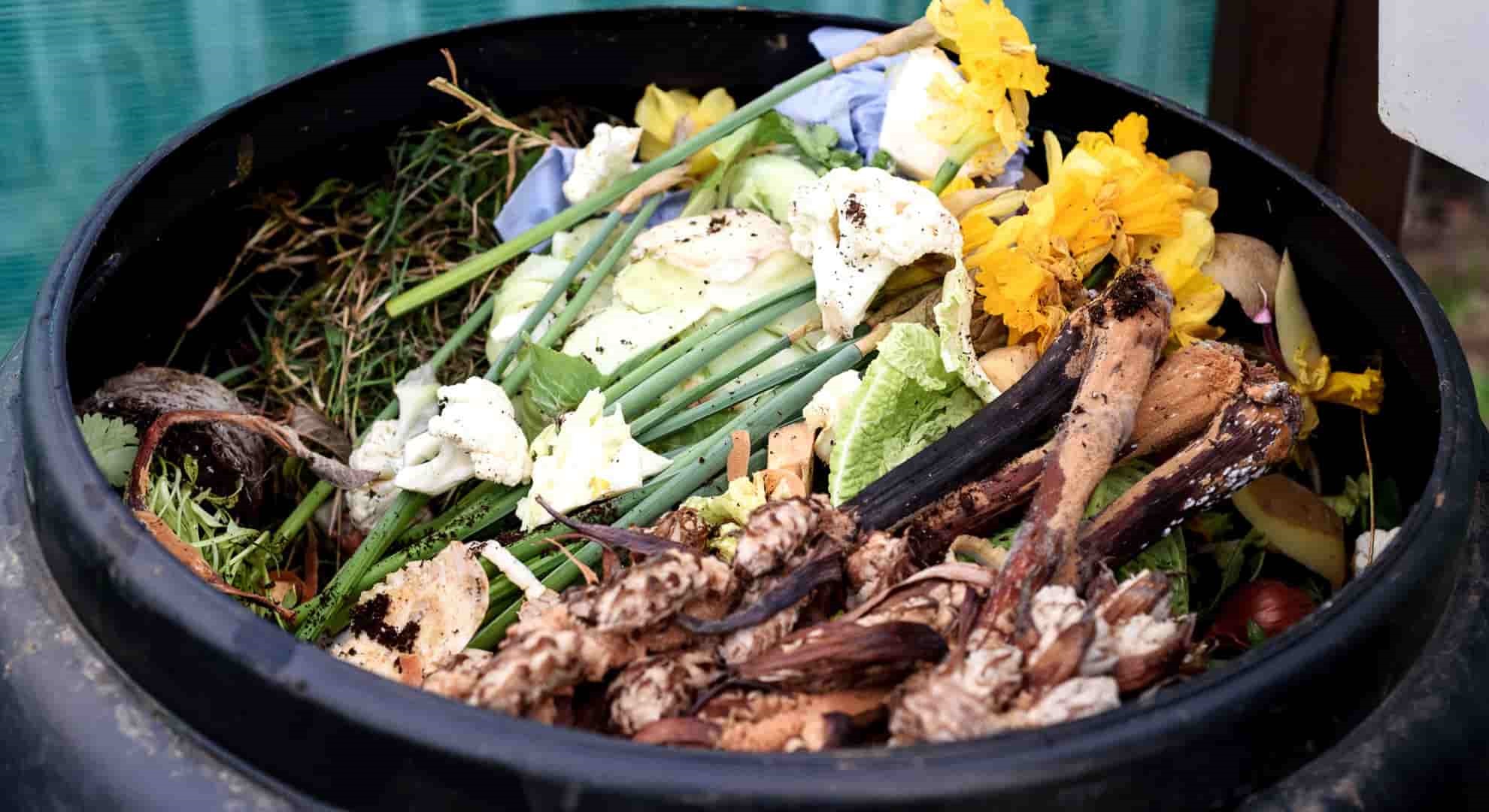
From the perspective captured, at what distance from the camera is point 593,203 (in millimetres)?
1622

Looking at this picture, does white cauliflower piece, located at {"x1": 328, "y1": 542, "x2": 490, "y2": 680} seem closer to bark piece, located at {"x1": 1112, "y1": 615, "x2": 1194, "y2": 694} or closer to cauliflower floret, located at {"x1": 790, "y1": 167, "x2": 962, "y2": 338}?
cauliflower floret, located at {"x1": 790, "y1": 167, "x2": 962, "y2": 338}

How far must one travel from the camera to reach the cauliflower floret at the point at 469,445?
1321 millimetres

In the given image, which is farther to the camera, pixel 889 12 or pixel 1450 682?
pixel 889 12

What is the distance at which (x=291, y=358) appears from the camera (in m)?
1.75

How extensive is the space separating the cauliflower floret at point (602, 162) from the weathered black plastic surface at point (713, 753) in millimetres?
443

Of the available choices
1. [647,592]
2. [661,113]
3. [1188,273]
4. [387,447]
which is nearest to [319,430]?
[387,447]

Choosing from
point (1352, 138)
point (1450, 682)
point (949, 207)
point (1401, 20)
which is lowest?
point (1352, 138)

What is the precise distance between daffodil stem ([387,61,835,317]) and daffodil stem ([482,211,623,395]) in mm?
66

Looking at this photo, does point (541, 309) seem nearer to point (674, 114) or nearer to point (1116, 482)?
point (674, 114)

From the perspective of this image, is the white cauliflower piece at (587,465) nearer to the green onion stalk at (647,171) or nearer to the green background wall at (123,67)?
the green onion stalk at (647,171)

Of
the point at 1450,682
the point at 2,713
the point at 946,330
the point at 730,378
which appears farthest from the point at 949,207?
the point at 2,713

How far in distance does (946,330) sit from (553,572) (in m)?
0.46

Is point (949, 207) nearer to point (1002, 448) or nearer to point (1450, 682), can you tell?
point (1002, 448)

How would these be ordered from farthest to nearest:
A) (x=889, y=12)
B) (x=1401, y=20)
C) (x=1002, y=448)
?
(x=889, y=12)
(x=1401, y=20)
(x=1002, y=448)
